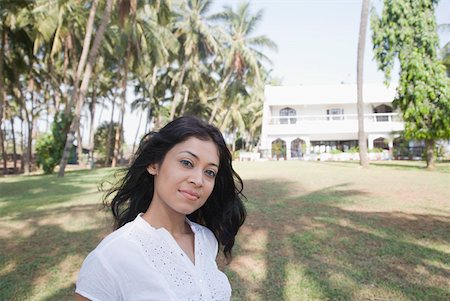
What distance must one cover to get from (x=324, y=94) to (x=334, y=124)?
3.64 m

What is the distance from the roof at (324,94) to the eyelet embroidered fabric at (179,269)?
3345 centimetres

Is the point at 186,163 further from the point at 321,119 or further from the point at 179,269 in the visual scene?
the point at 321,119

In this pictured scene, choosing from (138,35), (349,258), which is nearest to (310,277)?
(349,258)

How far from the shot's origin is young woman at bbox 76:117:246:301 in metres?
1.33

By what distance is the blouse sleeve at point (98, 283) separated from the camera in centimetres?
130

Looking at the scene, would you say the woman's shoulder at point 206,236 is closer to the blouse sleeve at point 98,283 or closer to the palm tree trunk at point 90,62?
the blouse sleeve at point 98,283

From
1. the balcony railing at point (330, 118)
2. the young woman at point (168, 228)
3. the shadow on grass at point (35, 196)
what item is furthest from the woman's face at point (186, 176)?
the balcony railing at point (330, 118)

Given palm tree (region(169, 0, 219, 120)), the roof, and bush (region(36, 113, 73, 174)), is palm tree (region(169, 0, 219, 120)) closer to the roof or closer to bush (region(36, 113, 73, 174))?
the roof

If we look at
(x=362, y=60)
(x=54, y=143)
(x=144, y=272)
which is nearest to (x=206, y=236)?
(x=144, y=272)

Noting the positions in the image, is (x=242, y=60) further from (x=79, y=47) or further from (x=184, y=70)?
(x=79, y=47)

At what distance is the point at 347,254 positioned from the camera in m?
4.65

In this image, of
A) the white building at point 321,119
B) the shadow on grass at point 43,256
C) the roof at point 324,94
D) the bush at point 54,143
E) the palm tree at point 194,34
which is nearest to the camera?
the shadow on grass at point 43,256

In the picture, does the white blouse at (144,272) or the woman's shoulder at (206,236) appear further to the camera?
the woman's shoulder at (206,236)

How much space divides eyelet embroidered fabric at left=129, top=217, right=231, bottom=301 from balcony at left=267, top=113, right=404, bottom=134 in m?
31.3
